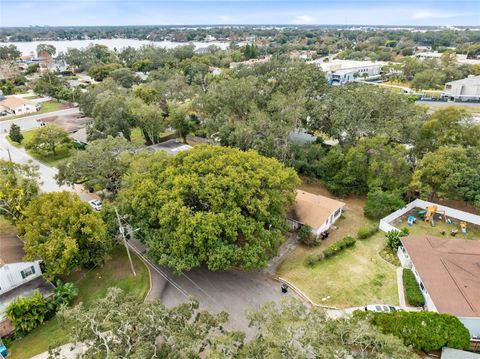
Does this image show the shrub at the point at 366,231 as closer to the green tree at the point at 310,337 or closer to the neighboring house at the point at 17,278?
the green tree at the point at 310,337

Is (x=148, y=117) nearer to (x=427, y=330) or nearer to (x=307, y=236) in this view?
(x=307, y=236)

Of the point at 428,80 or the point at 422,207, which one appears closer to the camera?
the point at 422,207

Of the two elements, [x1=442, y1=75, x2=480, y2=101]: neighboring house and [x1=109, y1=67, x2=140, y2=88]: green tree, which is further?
[x1=109, y1=67, x2=140, y2=88]: green tree

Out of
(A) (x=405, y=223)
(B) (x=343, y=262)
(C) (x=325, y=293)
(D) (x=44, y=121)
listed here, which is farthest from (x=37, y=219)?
(D) (x=44, y=121)

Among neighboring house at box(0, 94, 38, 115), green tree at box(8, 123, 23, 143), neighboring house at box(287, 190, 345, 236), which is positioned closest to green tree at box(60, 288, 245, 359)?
neighboring house at box(287, 190, 345, 236)

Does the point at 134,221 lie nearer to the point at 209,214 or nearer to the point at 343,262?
the point at 209,214

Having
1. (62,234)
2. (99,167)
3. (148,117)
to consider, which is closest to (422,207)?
(62,234)

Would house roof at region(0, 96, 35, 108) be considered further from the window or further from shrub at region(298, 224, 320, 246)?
shrub at region(298, 224, 320, 246)
